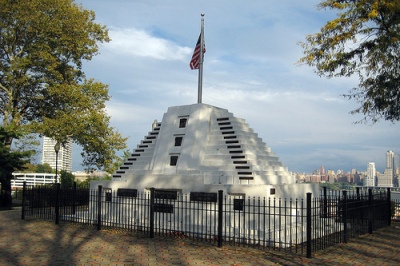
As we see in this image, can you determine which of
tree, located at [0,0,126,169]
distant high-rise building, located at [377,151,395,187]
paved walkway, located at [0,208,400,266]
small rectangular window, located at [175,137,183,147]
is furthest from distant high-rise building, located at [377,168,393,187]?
small rectangular window, located at [175,137,183,147]

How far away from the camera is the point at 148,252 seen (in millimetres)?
10367

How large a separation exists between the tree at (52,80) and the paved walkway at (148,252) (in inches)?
522

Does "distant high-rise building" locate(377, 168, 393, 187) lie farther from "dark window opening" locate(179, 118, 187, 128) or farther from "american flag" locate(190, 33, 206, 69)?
"dark window opening" locate(179, 118, 187, 128)

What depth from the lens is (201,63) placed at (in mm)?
17391

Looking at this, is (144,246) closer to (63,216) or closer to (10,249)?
(10,249)

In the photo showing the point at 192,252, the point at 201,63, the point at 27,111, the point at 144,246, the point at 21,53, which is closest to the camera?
the point at 192,252

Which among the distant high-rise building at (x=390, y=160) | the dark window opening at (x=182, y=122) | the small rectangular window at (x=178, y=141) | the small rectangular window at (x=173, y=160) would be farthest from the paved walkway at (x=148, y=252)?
the distant high-rise building at (x=390, y=160)

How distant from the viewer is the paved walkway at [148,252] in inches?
370

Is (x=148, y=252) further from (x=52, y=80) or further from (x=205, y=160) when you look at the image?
(x=52, y=80)

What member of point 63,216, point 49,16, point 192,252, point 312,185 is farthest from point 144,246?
point 49,16

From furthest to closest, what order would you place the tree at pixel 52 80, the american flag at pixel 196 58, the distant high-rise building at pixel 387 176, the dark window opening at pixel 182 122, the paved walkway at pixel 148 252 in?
the distant high-rise building at pixel 387 176 → the tree at pixel 52 80 → the american flag at pixel 196 58 → the dark window opening at pixel 182 122 → the paved walkway at pixel 148 252

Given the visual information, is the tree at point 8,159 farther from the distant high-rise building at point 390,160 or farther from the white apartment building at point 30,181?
the distant high-rise building at point 390,160

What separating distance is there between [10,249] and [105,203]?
4.42m

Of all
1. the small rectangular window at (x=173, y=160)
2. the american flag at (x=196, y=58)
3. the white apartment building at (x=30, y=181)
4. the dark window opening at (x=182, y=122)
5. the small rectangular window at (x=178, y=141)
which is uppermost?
the american flag at (x=196, y=58)
